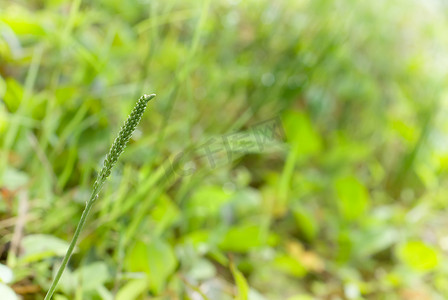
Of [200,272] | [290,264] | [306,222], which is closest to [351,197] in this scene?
[306,222]

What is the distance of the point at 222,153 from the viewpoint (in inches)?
29.0

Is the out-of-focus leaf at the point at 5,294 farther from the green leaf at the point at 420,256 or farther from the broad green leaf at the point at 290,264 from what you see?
the green leaf at the point at 420,256

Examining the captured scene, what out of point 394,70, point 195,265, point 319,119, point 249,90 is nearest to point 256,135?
point 195,265

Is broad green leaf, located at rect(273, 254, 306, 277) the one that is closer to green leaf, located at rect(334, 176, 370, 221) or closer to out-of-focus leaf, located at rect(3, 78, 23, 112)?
green leaf, located at rect(334, 176, 370, 221)

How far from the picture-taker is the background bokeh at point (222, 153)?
1.59 ft

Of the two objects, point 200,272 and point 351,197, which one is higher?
point 351,197

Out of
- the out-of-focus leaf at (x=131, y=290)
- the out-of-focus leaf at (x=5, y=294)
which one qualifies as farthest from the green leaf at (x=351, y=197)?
the out-of-focus leaf at (x=5, y=294)

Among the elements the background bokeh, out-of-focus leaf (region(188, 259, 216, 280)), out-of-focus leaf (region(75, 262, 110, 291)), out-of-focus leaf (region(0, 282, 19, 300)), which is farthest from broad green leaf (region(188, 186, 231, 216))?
out-of-focus leaf (region(0, 282, 19, 300))

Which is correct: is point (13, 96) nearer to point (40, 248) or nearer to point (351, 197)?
point (40, 248)

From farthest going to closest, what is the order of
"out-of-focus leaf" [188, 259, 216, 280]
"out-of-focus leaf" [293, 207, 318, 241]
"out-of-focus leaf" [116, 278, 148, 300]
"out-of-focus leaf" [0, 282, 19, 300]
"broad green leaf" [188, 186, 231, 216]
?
"out-of-focus leaf" [293, 207, 318, 241] → "broad green leaf" [188, 186, 231, 216] → "out-of-focus leaf" [188, 259, 216, 280] → "out-of-focus leaf" [116, 278, 148, 300] → "out-of-focus leaf" [0, 282, 19, 300]

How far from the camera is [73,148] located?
1.81 ft

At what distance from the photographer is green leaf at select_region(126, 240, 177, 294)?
48 cm

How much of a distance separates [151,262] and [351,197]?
458 mm

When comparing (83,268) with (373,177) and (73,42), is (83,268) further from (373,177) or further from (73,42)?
(373,177)
